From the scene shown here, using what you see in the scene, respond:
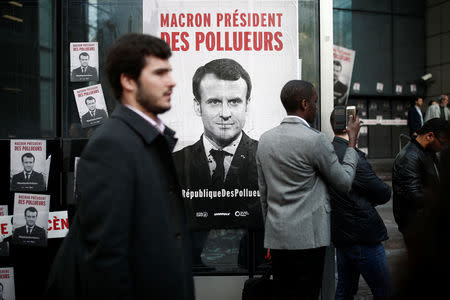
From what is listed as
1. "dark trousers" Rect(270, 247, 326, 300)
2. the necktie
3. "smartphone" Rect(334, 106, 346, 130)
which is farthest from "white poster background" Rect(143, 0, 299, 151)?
"dark trousers" Rect(270, 247, 326, 300)

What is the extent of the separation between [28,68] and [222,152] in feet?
5.97

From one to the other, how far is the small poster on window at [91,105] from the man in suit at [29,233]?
2.82ft

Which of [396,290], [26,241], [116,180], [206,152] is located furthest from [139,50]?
[26,241]

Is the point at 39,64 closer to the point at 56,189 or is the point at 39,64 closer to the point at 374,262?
the point at 56,189

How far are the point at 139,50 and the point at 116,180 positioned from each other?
541 mm

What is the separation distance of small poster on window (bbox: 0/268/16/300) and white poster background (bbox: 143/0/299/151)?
177 centimetres

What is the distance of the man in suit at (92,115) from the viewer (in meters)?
4.00

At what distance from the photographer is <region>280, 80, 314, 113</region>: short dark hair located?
3.07m

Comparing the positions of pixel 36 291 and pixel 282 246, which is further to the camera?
pixel 36 291

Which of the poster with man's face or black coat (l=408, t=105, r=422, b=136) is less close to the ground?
black coat (l=408, t=105, r=422, b=136)

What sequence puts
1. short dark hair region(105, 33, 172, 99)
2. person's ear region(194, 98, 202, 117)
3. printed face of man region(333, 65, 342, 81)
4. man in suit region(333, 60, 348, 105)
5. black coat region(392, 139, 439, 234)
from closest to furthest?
short dark hair region(105, 33, 172, 99), black coat region(392, 139, 439, 234), person's ear region(194, 98, 202, 117), man in suit region(333, 60, 348, 105), printed face of man region(333, 65, 342, 81)

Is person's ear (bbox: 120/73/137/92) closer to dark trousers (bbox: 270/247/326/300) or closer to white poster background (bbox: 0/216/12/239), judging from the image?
dark trousers (bbox: 270/247/326/300)

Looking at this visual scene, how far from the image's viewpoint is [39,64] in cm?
400

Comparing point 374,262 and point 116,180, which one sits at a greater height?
point 116,180
